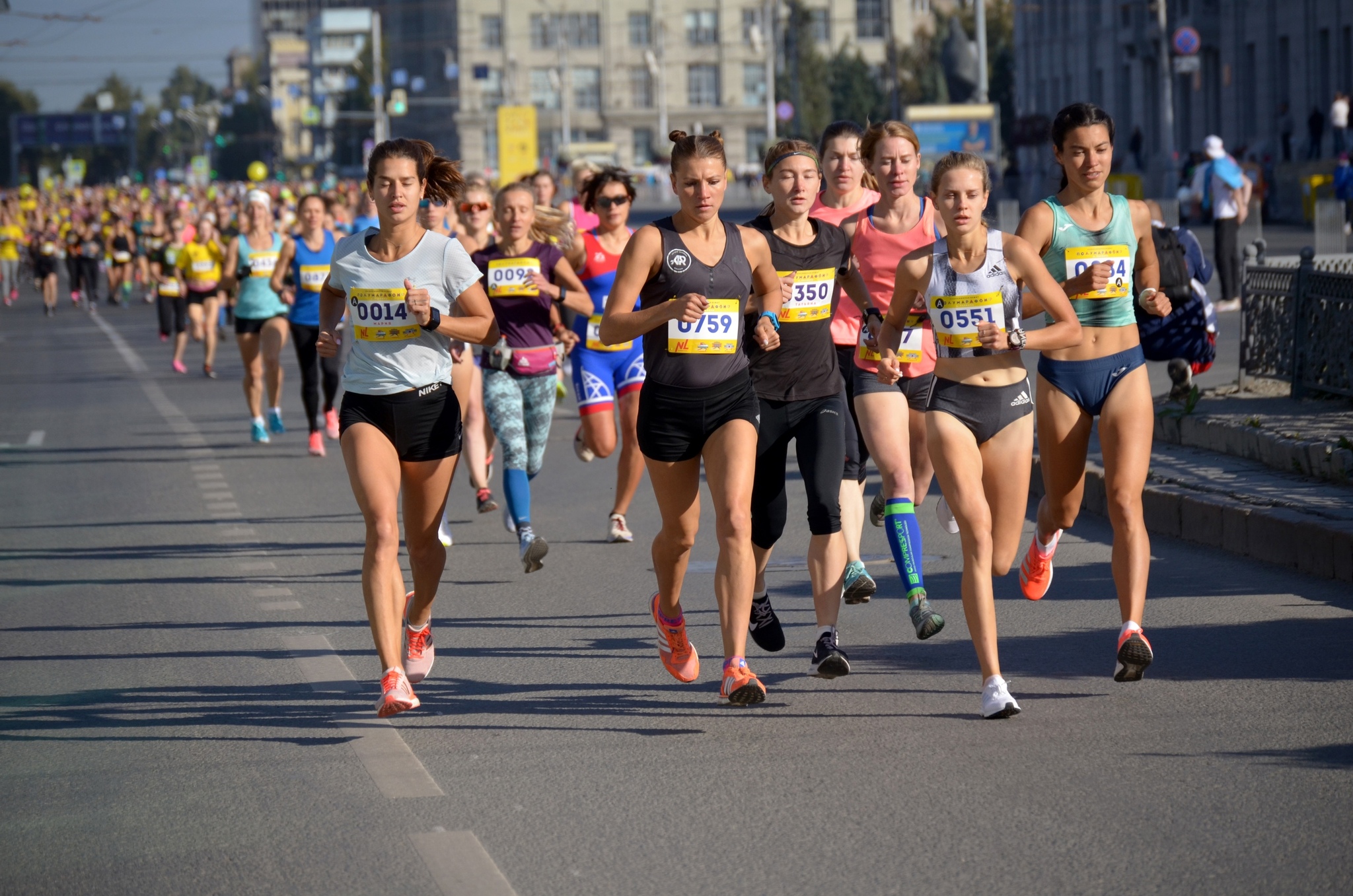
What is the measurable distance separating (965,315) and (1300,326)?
6.79m

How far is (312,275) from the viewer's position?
14.3 metres

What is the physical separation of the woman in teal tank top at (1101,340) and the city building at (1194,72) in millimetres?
33885

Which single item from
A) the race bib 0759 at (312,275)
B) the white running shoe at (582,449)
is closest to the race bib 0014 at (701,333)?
the white running shoe at (582,449)

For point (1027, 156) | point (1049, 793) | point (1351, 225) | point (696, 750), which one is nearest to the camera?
point (1049, 793)

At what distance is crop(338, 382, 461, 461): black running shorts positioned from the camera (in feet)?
21.7

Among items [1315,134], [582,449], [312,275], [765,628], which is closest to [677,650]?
[765,628]

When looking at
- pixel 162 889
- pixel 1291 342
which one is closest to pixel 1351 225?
pixel 1291 342

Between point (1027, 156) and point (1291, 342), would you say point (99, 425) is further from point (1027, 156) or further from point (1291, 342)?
point (1027, 156)

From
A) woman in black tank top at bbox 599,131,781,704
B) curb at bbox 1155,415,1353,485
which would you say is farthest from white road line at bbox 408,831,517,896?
curb at bbox 1155,415,1353,485

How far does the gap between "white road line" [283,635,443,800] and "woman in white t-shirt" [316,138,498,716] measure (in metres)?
0.11

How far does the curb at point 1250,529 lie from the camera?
28.0 ft

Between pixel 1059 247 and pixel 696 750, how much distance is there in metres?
2.34

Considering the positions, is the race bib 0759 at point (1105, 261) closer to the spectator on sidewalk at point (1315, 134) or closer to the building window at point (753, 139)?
the spectator on sidewalk at point (1315, 134)

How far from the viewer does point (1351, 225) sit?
30.9 m
